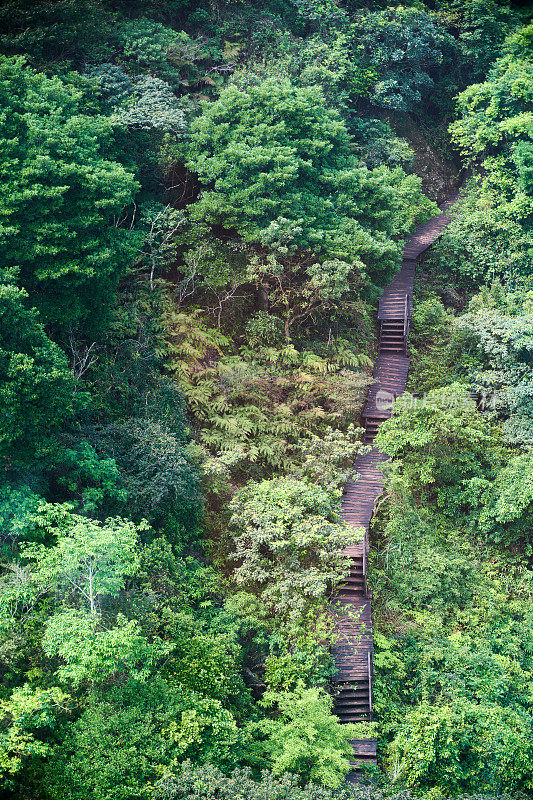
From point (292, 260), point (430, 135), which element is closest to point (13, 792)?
point (292, 260)

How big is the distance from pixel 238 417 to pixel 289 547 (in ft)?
16.3

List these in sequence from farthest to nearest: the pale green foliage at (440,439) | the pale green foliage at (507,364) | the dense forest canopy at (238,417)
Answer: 1. the pale green foliage at (507,364)
2. the pale green foliage at (440,439)
3. the dense forest canopy at (238,417)

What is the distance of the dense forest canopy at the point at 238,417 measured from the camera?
1600 cm

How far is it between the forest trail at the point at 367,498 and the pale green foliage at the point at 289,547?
1316 mm

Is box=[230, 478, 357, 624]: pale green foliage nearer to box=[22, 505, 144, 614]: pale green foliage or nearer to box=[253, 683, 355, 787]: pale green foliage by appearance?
box=[253, 683, 355, 787]: pale green foliage

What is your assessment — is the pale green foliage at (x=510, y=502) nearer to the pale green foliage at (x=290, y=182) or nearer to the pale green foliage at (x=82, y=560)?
the pale green foliage at (x=290, y=182)

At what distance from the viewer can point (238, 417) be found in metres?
22.4

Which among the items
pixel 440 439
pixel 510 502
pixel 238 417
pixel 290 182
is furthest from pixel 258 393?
pixel 510 502

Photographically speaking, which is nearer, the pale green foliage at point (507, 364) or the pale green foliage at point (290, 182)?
the pale green foliage at point (290, 182)

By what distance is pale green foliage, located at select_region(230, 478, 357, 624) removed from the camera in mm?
18656

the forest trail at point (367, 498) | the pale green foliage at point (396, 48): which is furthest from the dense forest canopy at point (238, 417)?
the forest trail at point (367, 498)

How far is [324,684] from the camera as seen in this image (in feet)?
62.2

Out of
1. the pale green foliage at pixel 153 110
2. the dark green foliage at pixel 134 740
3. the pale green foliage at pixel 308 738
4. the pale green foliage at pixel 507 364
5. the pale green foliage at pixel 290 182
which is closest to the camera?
the dark green foliage at pixel 134 740

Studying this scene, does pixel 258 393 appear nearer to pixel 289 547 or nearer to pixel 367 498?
pixel 367 498
